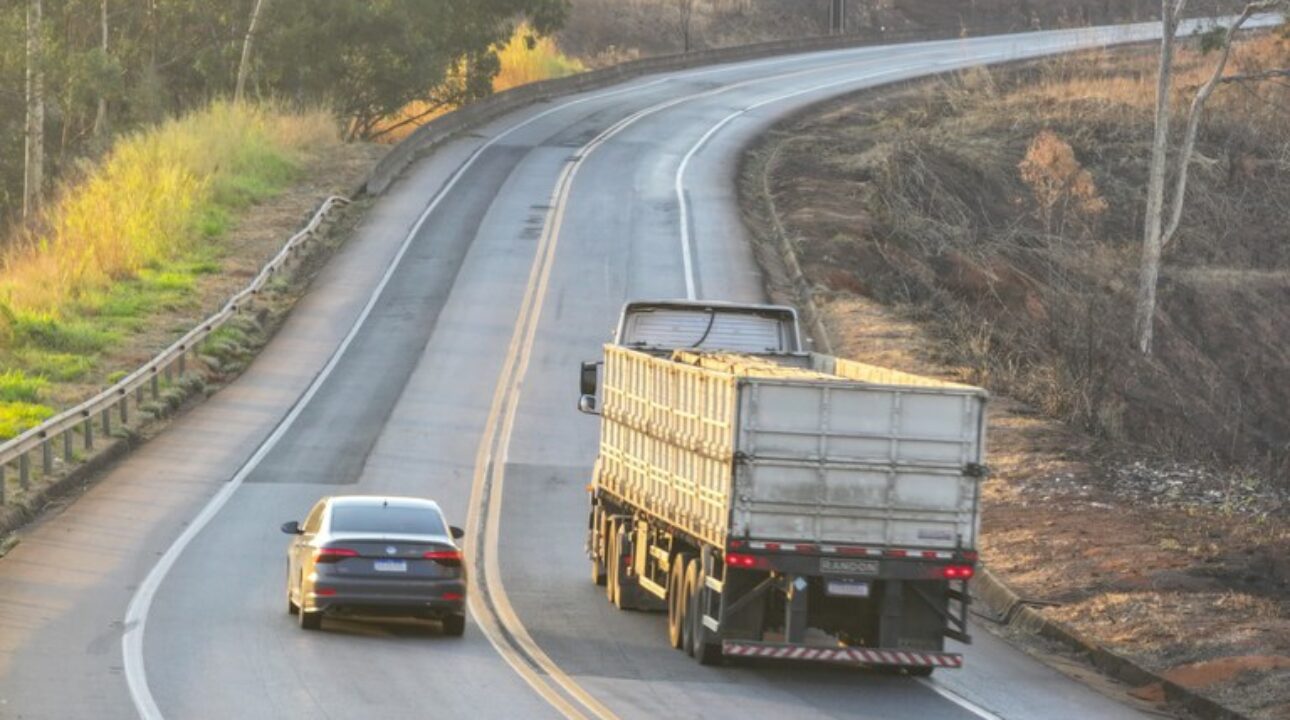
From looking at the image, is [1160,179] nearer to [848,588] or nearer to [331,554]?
[848,588]

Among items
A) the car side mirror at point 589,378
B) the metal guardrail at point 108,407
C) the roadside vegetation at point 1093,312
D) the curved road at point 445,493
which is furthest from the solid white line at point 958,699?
the metal guardrail at point 108,407

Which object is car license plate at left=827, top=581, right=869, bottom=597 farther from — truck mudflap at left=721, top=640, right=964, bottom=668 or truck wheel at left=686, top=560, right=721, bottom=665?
truck wheel at left=686, top=560, right=721, bottom=665

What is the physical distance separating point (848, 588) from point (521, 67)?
65.9 m

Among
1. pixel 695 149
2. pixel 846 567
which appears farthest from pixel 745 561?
pixel 695 149

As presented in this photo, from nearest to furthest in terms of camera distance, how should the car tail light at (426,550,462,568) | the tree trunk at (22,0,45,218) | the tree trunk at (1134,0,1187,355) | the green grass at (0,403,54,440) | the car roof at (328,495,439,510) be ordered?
the car tail light at (426,550,462,568)
the car roof at (328,495,439,510)
the green grass at (0,403,54,440)
the tree trunk at (1134,0,1187,355)
the tree trunk at (22,0,45,218)

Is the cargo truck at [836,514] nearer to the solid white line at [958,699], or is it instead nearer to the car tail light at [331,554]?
the solid white line at [958,699]

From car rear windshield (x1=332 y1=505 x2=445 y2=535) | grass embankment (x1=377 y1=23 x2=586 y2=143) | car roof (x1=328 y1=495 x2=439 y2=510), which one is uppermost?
grass embankment (x1=377 y1=23 x2=586 y2=143)

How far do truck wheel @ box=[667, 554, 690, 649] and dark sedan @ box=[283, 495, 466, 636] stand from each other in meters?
1.95

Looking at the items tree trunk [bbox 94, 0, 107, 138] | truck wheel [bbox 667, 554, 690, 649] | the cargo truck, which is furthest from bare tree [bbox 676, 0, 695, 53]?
the cargo truck

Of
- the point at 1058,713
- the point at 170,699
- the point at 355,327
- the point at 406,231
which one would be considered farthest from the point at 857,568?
the point at 406,231

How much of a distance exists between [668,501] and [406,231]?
3001cm

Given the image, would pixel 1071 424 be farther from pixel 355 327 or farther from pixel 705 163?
pixel 705 163

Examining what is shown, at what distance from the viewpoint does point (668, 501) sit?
19.2 meters

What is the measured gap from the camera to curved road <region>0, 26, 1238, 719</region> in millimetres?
16516
